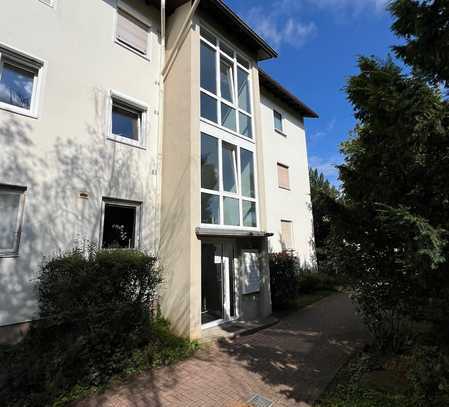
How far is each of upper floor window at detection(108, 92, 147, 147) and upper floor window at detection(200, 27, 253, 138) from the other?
1939 mm

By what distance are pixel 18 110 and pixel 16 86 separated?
707 millimetres

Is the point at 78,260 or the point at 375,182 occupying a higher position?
the point at 375,182

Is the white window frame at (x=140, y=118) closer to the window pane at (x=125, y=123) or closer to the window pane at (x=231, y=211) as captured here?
the window pane at (x=125, y=123)

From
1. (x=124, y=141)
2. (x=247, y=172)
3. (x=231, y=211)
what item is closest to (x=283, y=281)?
(x=231, y=211)

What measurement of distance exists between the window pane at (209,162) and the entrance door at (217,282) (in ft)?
5.67

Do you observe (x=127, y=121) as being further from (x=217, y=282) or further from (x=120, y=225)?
(x=217, y=282)

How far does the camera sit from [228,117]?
9.05 m

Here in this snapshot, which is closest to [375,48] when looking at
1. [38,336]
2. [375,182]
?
[375,182]

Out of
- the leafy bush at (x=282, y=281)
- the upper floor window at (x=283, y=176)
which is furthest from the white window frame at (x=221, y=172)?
the upper floor window at (x=283, y=176)

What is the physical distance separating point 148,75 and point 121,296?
22.4 feet

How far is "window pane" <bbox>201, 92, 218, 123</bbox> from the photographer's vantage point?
827cm

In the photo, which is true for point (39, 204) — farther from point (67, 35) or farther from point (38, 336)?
point (67, 35)

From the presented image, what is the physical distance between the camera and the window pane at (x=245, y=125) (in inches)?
373

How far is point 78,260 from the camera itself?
207 inches
